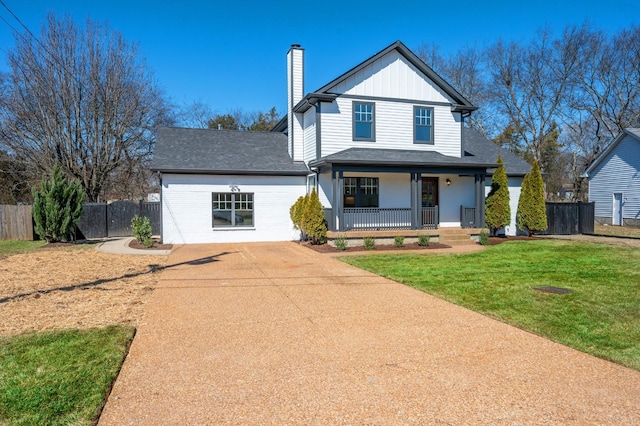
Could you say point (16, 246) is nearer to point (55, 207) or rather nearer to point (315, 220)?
point (55, 207)

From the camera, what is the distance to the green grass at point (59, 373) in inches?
124

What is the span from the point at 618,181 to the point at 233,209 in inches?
952

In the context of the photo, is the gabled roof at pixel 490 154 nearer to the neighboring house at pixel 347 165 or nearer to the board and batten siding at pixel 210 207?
A: the neighboring house at pixel 347 165

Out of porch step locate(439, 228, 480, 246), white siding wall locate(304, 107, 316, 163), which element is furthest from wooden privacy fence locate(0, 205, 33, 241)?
porch step locate(439, 228, 480, 246)

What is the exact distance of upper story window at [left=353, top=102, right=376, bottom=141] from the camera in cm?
1612

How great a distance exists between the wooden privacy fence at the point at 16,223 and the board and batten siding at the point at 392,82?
14005 millimetres

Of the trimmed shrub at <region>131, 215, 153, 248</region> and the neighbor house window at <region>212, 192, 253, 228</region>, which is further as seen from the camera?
the neighbor house window at <region>212, 192, 253, 228</region>

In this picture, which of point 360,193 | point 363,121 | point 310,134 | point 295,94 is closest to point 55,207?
point 310,134

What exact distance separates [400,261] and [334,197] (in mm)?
4235

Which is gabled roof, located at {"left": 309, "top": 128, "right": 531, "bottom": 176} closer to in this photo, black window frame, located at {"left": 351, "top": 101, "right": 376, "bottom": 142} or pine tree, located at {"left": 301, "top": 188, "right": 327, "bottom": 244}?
black window frame, located at {"left": 351, "top": 101, "right": 376, "bottom": 142}

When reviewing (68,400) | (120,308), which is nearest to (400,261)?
(120,308)

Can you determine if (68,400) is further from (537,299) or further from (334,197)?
(334,197)

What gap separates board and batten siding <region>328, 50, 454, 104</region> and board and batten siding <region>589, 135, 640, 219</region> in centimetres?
1565

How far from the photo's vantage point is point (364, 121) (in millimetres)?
16219
